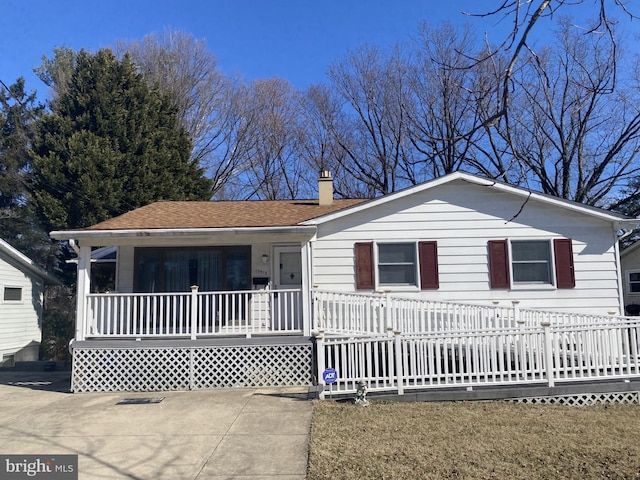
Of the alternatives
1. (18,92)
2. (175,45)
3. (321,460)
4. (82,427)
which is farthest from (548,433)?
(18,92)

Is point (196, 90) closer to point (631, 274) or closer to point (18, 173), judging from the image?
point (18, 173)

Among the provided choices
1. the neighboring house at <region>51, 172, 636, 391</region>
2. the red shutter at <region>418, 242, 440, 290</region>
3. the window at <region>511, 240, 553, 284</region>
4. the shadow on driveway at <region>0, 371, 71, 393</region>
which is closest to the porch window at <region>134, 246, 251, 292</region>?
the neighboring house at <region>51, 172, 636, 391</region>

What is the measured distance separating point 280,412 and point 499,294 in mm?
6136

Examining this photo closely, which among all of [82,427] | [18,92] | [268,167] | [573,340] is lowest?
[82,427]

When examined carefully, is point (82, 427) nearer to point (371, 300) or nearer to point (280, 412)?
point (280, 412)

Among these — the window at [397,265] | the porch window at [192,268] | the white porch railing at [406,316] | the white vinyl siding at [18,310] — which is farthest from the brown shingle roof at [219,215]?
the white vinyl siding at [18,310]

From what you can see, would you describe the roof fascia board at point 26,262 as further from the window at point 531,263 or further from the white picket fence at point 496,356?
the window at point 531,263

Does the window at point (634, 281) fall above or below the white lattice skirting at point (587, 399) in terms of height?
above

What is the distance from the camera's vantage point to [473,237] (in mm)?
10992

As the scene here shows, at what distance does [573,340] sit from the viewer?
25.7 ft

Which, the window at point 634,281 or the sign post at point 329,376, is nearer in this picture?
the sign post at point 329,376

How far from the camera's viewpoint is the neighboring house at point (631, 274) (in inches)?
686

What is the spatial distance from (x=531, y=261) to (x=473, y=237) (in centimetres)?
144

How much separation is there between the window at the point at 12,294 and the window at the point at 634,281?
2251 cm
